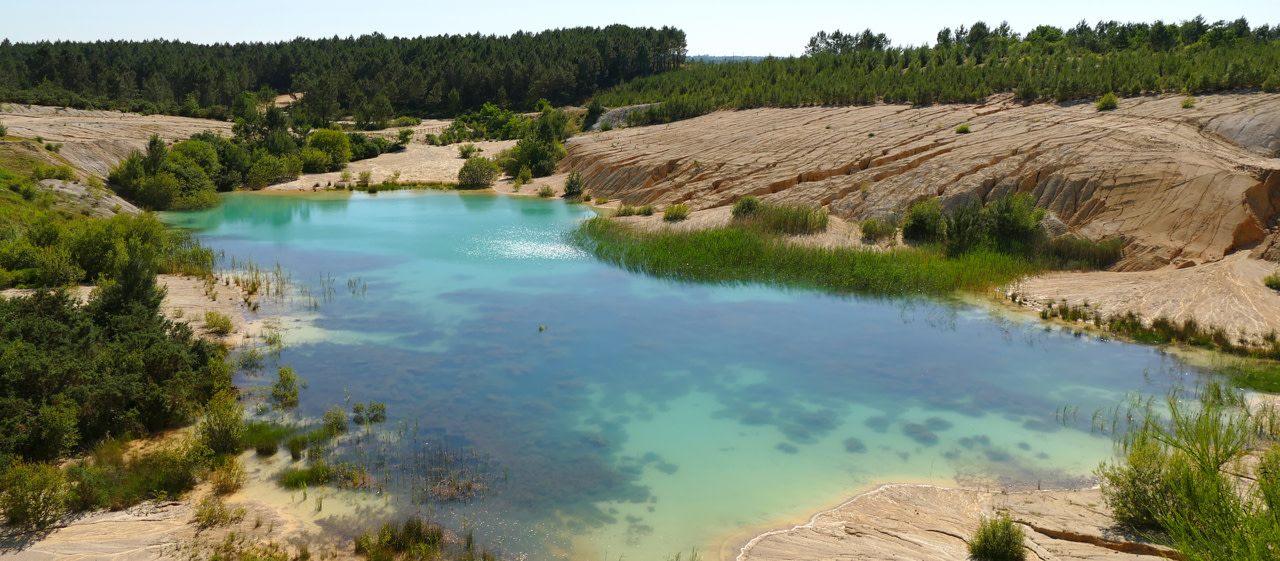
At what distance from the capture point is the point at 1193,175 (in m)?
23.7

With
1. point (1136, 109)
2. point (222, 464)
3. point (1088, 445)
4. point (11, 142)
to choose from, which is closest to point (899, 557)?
point (1088, 445)

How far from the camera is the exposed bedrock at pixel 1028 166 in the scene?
22.8 metres

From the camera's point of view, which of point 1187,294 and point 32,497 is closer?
point 32,497

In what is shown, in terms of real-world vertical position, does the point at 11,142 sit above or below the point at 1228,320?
above

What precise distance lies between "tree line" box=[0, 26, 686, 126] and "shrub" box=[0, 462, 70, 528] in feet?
202

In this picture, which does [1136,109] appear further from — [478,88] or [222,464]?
[478,88]

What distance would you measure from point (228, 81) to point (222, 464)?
84.1m

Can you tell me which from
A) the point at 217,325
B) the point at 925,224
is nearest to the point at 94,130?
the point at 217,325

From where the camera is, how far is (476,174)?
47406 mm

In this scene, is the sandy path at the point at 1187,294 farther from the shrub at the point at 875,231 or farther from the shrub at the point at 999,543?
the shrub at the point at 999,543

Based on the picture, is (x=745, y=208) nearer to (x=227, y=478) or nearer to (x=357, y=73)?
(x=227, y=478)

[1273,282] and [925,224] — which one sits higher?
[925,224]

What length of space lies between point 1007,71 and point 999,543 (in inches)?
1441

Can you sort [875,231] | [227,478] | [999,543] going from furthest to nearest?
1. [875,231]
2. [227,478]
3. [999,543]
